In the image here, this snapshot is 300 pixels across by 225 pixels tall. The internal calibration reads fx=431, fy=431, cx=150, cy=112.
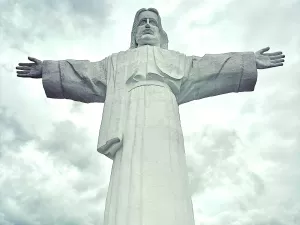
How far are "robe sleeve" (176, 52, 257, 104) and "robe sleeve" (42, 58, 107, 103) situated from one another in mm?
1615

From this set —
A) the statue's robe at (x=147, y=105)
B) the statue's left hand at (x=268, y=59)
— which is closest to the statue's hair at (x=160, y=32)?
the statue's robe at (x=147, y=105)

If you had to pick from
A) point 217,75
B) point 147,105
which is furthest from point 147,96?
point 217,75

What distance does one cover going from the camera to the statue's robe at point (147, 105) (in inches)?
239

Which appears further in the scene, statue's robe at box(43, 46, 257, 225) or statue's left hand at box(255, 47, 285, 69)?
statue's left hand at box(255, 47, 285, 69)

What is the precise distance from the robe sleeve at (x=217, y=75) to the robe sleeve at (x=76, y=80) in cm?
162

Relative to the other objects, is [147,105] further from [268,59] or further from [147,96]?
[268,59]

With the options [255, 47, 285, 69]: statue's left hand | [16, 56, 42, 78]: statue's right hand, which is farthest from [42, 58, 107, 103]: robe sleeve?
[255, 47, 285, 69]: statue's left hand

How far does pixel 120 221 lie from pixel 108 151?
1396 mm

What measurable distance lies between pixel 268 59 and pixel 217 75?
1127 millimetres

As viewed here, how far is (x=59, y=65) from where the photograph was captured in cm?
860

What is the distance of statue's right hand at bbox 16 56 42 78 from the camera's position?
28.4ft

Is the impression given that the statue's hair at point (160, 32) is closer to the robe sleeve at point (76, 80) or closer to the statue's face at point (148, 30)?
the statue's face at point (148, 30)

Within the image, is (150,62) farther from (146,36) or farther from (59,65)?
(59,65)

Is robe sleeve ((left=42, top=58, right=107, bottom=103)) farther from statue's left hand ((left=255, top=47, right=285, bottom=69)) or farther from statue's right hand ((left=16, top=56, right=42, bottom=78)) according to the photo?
statue's left hand ((left=255, top=47, right=285, bottom=69))
